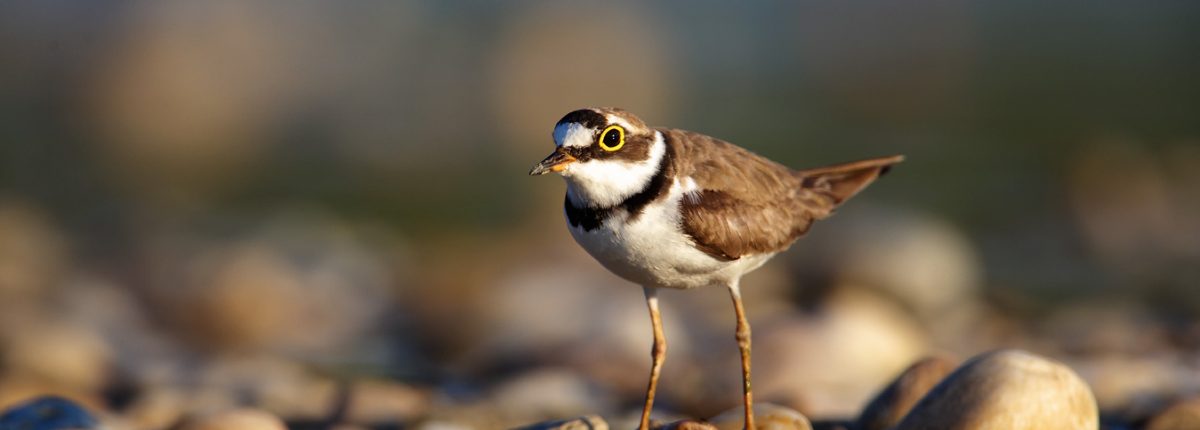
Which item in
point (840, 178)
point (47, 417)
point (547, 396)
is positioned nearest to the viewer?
point (47, 417)

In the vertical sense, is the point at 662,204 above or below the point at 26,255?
below

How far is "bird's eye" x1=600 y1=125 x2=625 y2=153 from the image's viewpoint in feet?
16.9

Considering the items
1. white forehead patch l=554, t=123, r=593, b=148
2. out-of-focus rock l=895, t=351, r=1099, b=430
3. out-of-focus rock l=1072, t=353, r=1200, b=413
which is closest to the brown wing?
white forehead patch l=554, t=123, r=593, b=148

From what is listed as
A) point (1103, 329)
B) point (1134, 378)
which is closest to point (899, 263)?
point (1103, 329)

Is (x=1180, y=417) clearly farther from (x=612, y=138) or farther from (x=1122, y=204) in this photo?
(x=1122, y=204)

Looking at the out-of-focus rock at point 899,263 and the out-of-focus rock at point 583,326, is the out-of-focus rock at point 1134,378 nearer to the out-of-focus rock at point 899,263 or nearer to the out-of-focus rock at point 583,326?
the out-of-focus rock at point 899,263

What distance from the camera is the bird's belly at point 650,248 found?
5129mm

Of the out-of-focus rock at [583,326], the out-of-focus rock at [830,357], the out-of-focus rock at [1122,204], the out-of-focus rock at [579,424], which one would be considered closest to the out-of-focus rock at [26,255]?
the out-of-focus rock at [583,326]

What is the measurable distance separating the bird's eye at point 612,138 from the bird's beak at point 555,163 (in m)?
0.16

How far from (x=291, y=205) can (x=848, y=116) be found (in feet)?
33.4

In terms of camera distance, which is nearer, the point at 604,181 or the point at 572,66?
the point at 604,181

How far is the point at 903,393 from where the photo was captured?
20.1 feet

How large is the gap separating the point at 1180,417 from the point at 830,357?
8.99ft

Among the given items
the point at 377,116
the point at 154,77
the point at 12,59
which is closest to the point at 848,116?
the point at 377,116
